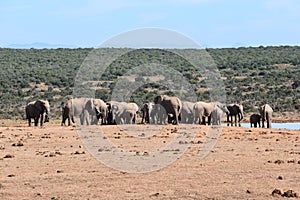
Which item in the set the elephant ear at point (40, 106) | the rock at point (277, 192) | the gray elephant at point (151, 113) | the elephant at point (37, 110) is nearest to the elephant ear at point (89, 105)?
the elephant at point (37, 110)

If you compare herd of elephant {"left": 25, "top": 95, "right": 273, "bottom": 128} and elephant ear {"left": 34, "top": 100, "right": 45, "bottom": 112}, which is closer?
elephant ear {"left": 34, "top": 100, "right": 45, "bottom": 112}

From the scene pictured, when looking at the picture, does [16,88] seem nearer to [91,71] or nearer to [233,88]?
[91,71]

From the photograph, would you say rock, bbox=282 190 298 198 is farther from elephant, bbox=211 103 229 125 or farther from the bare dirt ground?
elephant, bbox=211 103 229 125

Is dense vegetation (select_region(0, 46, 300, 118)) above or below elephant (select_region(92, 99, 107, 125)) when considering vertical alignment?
above

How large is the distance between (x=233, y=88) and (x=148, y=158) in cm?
5765

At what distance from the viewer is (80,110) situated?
40875 millimetres

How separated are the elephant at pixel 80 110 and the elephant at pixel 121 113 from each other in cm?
110

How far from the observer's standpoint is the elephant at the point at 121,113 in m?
41.2

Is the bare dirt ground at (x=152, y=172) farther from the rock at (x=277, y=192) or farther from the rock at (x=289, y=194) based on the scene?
the rock at (x=289, y=194)

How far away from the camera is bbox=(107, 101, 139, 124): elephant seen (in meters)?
41.2

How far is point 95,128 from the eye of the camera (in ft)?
113

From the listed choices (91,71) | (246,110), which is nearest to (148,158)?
(246,110)

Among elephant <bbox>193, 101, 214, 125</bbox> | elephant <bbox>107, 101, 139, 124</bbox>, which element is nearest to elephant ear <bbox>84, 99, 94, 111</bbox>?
elephant <bbox>107, 101, 139, 124</bbox>

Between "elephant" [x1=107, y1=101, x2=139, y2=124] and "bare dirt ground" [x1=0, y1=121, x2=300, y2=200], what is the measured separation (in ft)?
39.4
